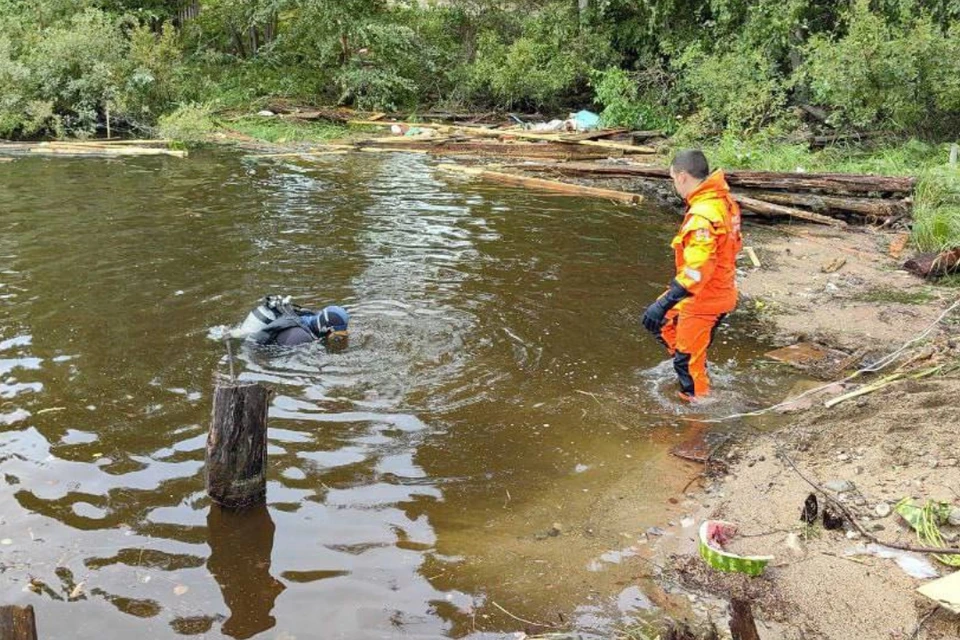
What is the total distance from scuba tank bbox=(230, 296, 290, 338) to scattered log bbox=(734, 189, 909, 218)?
877 centimetres

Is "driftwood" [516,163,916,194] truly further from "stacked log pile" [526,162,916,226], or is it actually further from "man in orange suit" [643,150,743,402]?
"man in orange suit" [643,150,743,402]

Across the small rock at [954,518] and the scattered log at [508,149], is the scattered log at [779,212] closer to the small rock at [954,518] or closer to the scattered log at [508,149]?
the scattered log at [508,149]

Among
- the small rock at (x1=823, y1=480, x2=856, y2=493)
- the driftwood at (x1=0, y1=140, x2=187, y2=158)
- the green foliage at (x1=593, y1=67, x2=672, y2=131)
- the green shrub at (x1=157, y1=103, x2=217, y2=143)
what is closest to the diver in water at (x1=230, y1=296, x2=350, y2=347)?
the small rock at (x1=823, y1=480, x2=856, y2=493)

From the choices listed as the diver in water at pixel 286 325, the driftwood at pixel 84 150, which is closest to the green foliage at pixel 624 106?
the driftwood at pixel 84 150

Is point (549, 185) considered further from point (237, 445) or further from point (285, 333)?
point (237, 445)

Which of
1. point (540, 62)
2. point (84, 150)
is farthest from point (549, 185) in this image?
point (84, 150)

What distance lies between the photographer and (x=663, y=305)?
6.03 m

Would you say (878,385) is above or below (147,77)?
below

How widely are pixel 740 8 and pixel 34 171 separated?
56.3ft

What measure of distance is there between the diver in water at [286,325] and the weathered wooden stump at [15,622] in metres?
4.51

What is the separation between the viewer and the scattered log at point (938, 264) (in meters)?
9.27

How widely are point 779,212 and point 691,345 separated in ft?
24.6

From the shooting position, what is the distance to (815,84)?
16.6 meters

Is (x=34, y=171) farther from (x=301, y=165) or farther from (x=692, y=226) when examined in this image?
(x=692, y=226)
